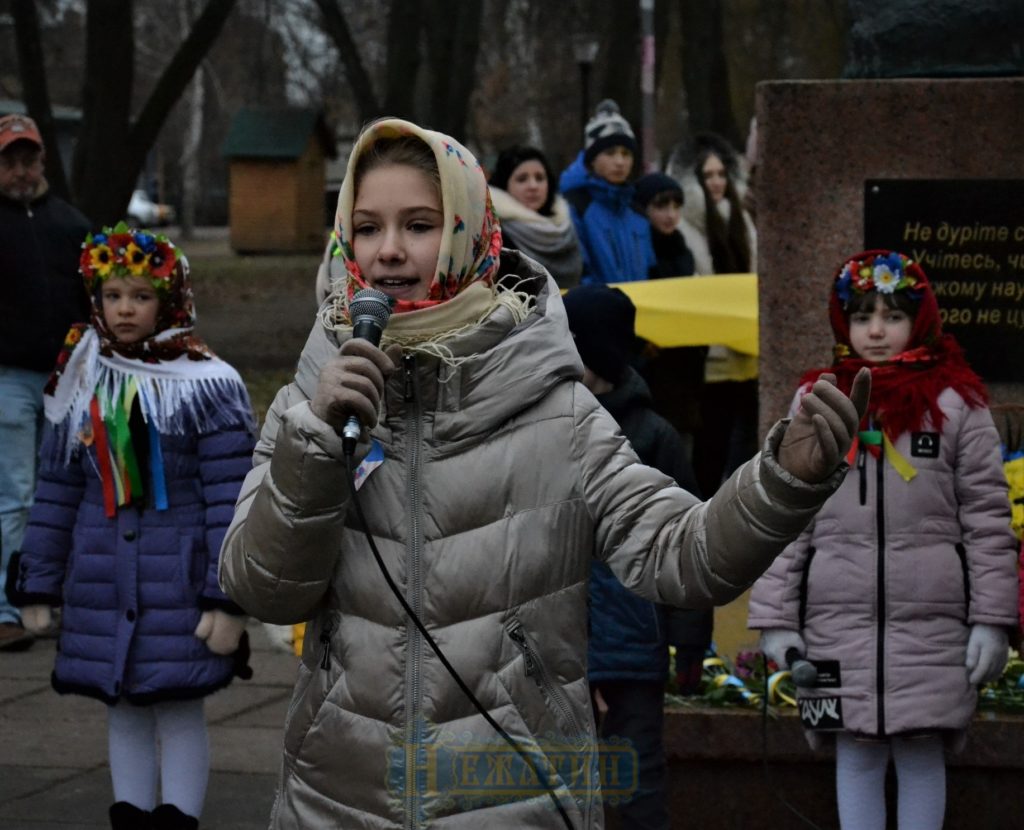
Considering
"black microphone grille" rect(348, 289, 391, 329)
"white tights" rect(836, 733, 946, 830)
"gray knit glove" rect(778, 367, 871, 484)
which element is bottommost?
"white tights" rect(836, 733, 946, 830)

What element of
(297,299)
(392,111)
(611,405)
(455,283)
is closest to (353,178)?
(455,283)

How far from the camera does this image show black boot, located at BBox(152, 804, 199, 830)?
553cm

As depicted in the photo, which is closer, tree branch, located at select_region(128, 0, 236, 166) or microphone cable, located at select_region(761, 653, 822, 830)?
microphone cable, located at select_region(761, 653, 822, 830)

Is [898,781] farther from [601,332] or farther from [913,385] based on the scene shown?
[601,332]

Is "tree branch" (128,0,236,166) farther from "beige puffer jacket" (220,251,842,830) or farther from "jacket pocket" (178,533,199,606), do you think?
"beige puffer jacket" (220,251,842,830)

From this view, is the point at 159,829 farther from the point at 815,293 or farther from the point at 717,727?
the point at 815,293

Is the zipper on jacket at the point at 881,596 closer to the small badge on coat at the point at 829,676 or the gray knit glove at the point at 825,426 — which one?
the small badge on coat at the point at 829,676

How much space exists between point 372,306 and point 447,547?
437mm

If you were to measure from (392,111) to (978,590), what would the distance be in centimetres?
1839

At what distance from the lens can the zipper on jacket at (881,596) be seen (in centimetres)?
Answer: 511

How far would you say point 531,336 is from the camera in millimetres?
3473

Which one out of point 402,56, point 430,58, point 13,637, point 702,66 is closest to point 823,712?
point 13,637

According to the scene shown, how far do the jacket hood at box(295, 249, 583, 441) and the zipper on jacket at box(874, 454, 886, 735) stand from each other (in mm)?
1810

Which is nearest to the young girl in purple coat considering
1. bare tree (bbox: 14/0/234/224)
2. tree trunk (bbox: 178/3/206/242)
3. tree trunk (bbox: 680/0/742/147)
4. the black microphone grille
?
the black microphone grille
